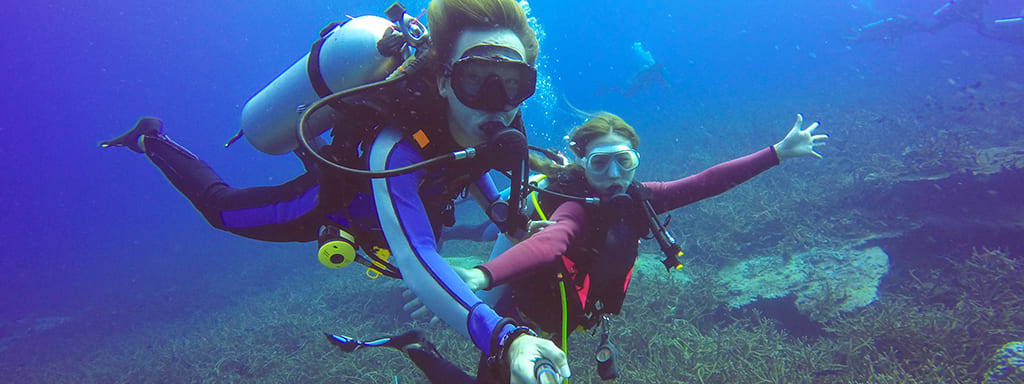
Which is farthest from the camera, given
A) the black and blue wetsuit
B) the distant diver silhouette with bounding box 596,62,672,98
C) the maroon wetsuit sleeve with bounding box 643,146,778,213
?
the distant diver silhouette with bounding box 596,62,672,98

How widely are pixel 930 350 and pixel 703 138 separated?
14.5 metres

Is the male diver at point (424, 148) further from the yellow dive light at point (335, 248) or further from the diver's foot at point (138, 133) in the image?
the diver's foot at point (138, 133)

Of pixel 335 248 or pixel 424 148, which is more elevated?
pixel 424 148

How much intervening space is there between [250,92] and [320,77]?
5352 inches

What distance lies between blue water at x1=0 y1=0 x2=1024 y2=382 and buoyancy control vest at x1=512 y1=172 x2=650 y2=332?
1164 centimetres

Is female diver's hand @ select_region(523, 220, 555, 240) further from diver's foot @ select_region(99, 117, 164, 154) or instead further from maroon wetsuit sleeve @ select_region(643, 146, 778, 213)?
diver's foot @ select_region(99, 117, 164, 154)

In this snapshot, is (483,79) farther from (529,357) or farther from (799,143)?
(799,143)

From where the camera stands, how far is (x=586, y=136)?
10.9 feet

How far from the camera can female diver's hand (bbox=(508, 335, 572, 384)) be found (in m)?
1.25

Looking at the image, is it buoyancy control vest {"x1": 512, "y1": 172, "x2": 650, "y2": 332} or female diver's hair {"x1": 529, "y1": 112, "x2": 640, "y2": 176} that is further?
female diver's hair {"x1": 529, "y1": 112, "x2": 640, "y2": 176}

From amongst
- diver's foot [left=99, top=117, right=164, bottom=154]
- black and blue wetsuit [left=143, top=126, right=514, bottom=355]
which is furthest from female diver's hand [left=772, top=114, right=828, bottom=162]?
diver's foot [left=99, top=117, right=164, bottom=154]

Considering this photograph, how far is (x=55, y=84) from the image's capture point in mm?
71250

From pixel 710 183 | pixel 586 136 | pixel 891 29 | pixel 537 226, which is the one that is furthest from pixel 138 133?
pixel 891 29

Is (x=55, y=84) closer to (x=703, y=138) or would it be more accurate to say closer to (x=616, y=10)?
(x=703, y=138)
